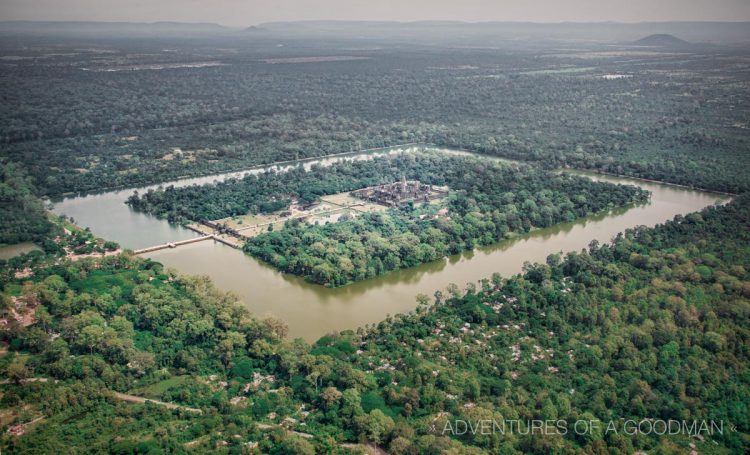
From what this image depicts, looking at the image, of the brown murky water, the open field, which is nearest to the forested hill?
the brown murky water

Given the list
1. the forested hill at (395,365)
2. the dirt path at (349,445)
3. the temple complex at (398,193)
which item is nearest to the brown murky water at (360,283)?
the forested hill at (395,365)

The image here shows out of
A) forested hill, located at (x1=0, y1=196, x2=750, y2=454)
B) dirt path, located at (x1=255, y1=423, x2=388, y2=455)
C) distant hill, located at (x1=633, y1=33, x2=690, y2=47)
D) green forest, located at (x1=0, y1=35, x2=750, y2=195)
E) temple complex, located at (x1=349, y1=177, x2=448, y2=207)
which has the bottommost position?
dirt path, located at (x1=255, y1=423, x2=388, y2=455)

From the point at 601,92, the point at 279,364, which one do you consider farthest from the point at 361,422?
the point at 601,92

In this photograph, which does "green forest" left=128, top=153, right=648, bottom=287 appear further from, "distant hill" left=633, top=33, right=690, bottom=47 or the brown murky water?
"distant hill" left=633, top=33, right=690, bottom=47

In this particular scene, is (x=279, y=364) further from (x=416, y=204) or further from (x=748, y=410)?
(x=416, y=204)

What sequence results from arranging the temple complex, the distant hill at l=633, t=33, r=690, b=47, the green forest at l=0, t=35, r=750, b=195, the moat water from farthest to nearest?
the distant hill at l=633, t=33, r=690, b=47 → the green forest at l=0, t=35, r=750, b=195 → the temple complex → the moat water

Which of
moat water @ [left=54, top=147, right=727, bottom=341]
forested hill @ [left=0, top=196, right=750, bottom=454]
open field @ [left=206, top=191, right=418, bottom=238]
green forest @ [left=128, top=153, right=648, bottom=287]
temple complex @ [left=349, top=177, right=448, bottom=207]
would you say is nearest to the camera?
forested hill @ [left=0, top=196, right=750, bottom=454]
